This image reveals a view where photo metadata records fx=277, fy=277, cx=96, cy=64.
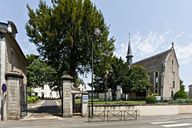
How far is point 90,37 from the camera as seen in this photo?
102 ft

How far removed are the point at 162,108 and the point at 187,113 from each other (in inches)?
159

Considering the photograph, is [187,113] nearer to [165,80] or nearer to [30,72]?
[165,80]

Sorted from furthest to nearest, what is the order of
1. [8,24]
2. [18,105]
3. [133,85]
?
[133,85] → [8,24] → [18,105]

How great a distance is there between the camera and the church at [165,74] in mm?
67812

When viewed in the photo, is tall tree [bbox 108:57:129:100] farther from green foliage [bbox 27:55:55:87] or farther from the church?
green foliage [bbox 27:55:55:87]

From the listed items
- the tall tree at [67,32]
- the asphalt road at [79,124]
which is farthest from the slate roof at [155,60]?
the asphalt road at [79,124]

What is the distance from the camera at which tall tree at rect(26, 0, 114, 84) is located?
30.7 m

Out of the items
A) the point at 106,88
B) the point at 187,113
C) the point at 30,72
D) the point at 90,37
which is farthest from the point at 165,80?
the point at 90,37

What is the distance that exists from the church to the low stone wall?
35365 mm

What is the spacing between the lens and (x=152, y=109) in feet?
93.8

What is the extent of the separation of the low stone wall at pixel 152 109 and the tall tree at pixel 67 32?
7.81 metres

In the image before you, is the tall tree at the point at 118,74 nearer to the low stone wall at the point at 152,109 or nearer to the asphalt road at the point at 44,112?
the asphalt road at the point at 44,112

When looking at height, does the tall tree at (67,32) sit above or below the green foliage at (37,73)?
above

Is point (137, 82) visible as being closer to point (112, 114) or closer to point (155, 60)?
point (155, 60)
